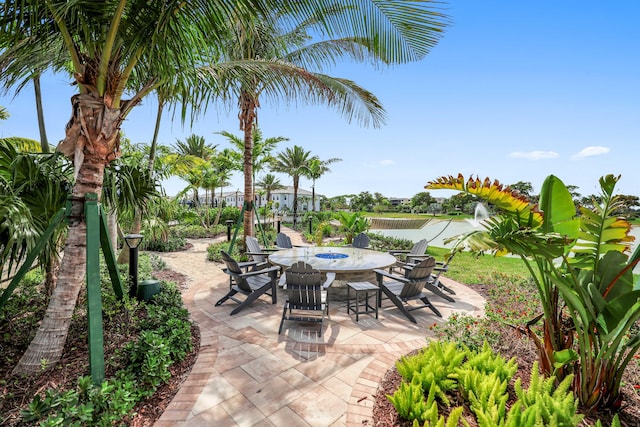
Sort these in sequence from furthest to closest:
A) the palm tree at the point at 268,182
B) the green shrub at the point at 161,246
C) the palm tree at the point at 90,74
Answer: the palm tree at the point at 268,182, the green shrub at the point at 161,246, the palm tree at the point at 90,74

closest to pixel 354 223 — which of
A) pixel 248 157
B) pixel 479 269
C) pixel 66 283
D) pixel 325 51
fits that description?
pixel 479 269

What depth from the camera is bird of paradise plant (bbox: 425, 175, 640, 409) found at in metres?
2.43

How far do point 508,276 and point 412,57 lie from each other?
8.56 m

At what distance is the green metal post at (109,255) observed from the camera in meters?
3.47

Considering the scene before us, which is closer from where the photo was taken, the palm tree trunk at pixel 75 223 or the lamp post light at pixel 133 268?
A: the palm tree trunk at pixel 75 223

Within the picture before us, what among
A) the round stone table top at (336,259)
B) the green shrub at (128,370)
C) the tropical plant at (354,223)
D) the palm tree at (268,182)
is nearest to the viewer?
the green shrub at (128,370)

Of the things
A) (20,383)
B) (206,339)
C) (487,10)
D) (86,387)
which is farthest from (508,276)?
(20,383)

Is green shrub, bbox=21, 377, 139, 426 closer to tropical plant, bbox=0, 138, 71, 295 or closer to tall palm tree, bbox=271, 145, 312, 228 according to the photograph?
tropical plant, bbox=0, 138, 71, 295

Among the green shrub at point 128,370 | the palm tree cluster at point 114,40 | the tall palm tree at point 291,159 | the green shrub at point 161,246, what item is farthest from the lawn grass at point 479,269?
the tall palm tree at point 291,159

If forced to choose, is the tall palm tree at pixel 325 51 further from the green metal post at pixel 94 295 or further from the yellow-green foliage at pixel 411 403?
the yellow-green foliage at pixel 411 403

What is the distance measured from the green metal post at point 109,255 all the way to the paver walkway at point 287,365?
151 centimetres

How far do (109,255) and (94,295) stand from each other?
905mm

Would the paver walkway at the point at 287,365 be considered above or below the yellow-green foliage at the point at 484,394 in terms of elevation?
below

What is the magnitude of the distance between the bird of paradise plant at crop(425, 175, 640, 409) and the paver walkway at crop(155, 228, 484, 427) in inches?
80.5
